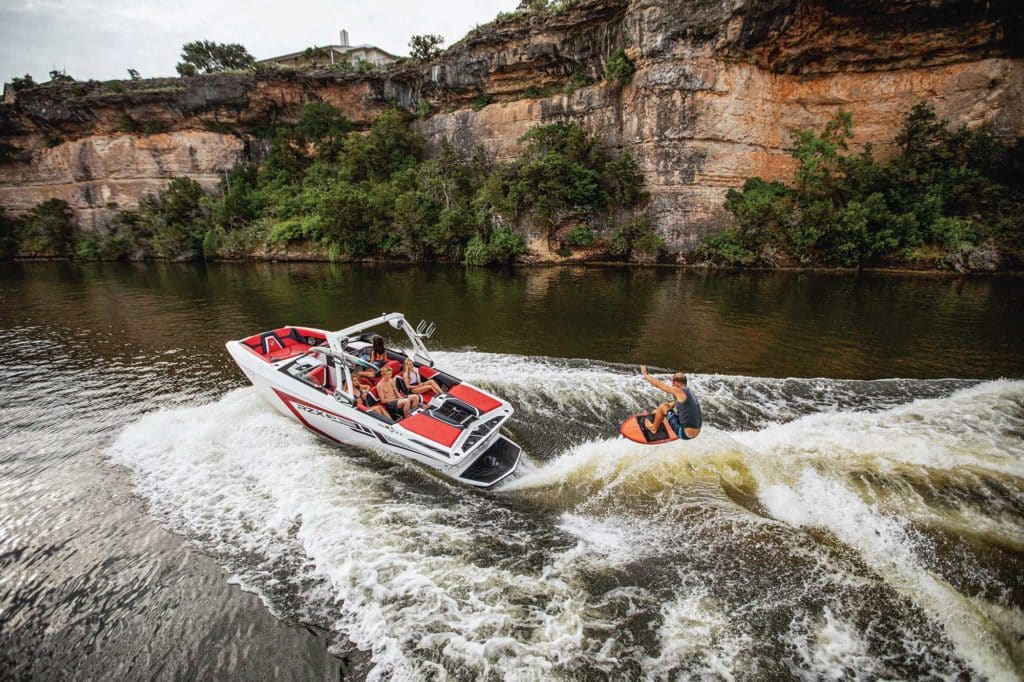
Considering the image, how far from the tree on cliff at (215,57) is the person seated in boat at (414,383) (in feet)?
186

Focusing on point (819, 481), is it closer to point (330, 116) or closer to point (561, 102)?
point (561, 102)

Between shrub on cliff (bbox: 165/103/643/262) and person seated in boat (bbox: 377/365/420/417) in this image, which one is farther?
shrub on cliff (bbox: 165/103/643/262)

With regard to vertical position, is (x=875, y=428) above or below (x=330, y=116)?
below

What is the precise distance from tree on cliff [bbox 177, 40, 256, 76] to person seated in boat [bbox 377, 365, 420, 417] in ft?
187

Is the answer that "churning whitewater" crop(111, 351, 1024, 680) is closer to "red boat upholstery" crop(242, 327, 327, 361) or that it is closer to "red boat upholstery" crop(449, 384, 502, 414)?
"red boat upholstery" crop(449, 384, 502, 414)

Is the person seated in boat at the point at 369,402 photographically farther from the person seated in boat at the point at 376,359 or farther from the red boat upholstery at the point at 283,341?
the red boat upholstery at the point at 283,341

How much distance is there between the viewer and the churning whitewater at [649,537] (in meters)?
4.05

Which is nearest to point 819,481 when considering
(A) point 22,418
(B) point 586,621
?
(B) point 586,621

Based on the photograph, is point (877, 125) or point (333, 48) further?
point (333, 48)

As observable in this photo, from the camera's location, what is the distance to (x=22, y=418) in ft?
28.4

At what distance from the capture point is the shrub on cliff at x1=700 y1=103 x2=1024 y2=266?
68.8 ft

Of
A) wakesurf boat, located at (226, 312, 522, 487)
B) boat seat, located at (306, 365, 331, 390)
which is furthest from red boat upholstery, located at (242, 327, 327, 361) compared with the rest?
boat seat, located at (306, 365, 331, 390)

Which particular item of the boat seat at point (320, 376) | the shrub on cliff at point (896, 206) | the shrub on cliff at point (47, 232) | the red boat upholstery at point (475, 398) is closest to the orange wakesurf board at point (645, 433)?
the red boat upholstery at point (475, 398)

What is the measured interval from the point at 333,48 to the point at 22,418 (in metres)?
50.2
